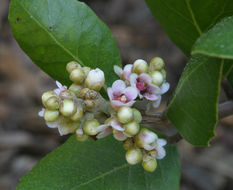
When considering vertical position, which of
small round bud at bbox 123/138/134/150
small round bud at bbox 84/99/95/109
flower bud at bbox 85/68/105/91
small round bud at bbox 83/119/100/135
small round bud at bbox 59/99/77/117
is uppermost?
small round bud at bbox 59/99/77/117

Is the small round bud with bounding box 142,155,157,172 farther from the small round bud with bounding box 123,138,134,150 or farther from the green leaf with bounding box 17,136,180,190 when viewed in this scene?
the green leaf with bounding box 17,136,180,190

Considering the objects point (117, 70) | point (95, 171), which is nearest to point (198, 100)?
point (117, 70)

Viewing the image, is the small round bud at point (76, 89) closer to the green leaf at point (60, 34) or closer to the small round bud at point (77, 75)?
the small round bud at point (77, 75)

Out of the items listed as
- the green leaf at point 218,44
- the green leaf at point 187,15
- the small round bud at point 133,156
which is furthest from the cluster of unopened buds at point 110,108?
the green leaf at point 218,44

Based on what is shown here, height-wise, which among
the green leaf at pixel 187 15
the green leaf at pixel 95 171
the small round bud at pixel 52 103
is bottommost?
the green leaf at pixel 95 171

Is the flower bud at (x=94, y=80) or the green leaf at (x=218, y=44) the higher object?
the green leaf at (x=218, y=44)

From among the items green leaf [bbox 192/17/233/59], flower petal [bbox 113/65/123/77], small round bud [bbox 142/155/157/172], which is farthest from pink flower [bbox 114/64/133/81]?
green leaf [bbox 192/17/233/59]
